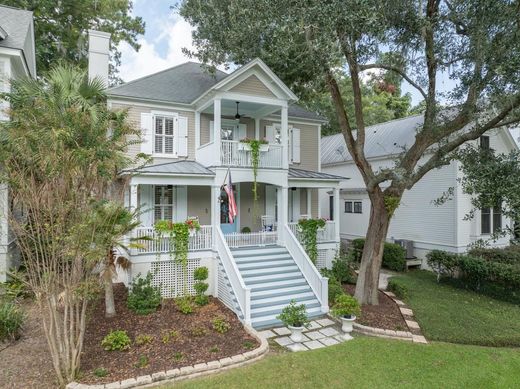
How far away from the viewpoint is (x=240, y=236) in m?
11.9

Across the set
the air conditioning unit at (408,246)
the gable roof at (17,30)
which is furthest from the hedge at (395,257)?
the gable roof at (17,30)

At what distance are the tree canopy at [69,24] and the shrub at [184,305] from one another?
1770 cm

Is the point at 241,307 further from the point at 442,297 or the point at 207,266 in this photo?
the point at 442,297

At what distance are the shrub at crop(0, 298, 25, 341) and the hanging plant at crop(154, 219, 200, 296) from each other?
378 cm

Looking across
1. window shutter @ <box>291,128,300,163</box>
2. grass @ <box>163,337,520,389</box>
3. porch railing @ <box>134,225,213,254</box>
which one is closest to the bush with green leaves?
porch railing @ <box>134,225,213,254</box>

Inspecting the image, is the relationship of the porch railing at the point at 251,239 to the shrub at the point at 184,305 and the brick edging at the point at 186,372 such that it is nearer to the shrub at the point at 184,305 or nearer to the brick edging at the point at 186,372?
the shrub at the point at 184,305

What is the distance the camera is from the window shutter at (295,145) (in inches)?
598

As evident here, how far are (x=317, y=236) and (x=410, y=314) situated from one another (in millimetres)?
4461

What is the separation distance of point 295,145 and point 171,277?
8428 mm

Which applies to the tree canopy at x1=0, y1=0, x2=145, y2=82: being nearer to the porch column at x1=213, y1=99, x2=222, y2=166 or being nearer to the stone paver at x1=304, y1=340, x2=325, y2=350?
the porch column at x1=213, y1=99, x2=222, y2=166

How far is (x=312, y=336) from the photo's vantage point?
8117mm

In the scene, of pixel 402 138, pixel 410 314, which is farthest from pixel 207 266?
pixel 402 138

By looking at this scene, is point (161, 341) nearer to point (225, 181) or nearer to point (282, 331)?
point (282, 331)

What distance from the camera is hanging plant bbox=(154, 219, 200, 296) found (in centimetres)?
1016
